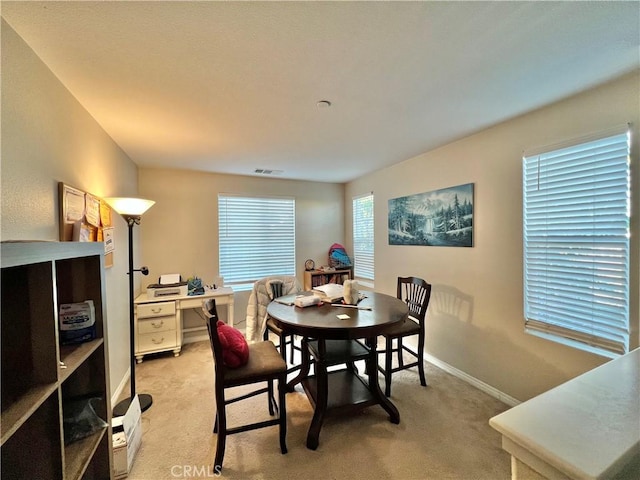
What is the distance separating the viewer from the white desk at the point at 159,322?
3.13m

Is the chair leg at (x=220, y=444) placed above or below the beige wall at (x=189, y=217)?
below

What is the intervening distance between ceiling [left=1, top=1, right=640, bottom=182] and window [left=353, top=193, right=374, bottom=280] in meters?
1.94

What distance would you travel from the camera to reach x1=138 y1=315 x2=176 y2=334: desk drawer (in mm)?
3146

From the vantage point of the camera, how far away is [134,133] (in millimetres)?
2439

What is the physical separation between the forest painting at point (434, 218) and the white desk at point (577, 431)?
1928 millimetres

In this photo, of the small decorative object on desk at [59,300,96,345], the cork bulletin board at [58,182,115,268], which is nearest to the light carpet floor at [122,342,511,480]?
the small decorative object on desk at [59,300,96,345]

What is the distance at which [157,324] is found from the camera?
3.21 meters

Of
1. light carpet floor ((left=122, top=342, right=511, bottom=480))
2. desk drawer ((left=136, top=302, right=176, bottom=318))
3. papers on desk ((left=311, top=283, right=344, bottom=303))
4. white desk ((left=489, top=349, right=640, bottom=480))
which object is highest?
white desk ((left=489, top=349, right=640, bottom=480))

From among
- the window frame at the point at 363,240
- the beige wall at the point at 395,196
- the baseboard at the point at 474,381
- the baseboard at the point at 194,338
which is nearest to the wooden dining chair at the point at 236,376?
the beige wall at the point at 395,196

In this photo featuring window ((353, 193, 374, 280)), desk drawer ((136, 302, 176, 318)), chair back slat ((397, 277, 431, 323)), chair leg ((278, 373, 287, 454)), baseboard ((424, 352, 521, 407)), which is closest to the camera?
chair leg ((278, 373, 287, 454))

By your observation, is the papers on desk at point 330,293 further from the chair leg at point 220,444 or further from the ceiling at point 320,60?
the ceiling at point 320,60

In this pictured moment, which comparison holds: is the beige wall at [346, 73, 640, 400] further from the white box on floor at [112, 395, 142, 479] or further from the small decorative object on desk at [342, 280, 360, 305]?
the white box on floor at [112, 395, 142, 479]

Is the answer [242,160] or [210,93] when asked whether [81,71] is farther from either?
[242,160]

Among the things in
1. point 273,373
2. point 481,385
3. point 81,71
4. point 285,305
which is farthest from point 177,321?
point 481,385
